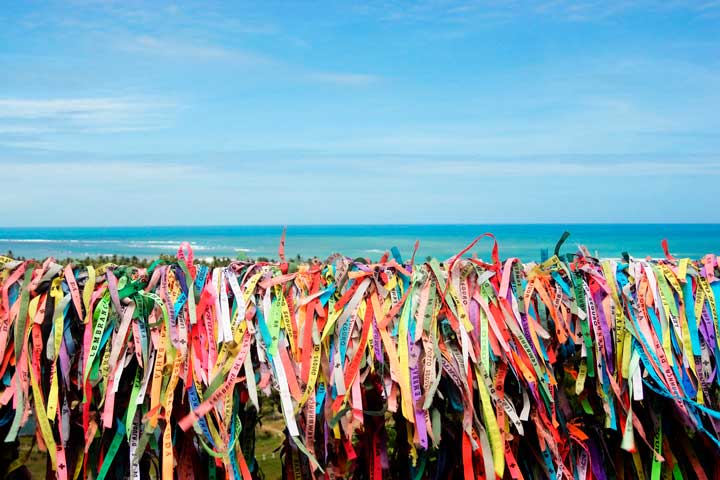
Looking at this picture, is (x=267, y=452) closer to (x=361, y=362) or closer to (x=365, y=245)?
(x=361, y=362)

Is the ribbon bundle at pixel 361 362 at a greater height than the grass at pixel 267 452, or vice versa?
the ribbon bundle at pixel 361 362

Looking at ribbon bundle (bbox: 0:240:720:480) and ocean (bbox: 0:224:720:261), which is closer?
ribbon bundle (bbox: 0:240:720:480)

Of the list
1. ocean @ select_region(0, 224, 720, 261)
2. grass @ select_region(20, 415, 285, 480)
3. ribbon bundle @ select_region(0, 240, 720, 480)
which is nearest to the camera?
ribbon bundle @ select_region(0, 240, 720, 480)

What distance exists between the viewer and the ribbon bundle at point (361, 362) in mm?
2432

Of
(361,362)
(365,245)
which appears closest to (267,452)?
(361,362)

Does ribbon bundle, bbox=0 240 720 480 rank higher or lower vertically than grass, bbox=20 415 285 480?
higher

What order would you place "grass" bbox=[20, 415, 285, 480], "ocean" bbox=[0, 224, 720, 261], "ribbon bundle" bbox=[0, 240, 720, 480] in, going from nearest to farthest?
A: "ribbon bundle" bbox=[0, 240, 720, 480] → "grass" bbox=[20, 415, 285, 480] → "ocean" bbox=[0, 224, 720, 261]

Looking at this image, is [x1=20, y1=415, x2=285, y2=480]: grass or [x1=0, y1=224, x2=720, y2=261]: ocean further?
[x1=0, y1=224, x2=720, y2=261]: ocean

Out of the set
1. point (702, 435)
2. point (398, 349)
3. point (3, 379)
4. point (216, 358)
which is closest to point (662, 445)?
point (702, 435)

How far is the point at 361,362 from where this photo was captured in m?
2.44

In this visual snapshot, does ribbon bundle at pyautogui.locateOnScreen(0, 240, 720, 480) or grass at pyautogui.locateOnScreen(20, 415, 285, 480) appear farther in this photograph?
grass at pyautogui.locateOnScreen(20, 415, 285, 480)

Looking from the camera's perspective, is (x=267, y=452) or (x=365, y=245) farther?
(x=365, y=245)

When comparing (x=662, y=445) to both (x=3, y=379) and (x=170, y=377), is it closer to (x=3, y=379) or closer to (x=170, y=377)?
(x=170, y=377)

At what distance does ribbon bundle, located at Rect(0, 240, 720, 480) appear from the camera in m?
2.43
